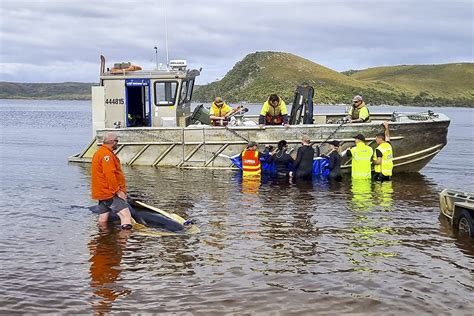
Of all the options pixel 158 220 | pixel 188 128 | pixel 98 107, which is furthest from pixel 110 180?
pixel 98 107

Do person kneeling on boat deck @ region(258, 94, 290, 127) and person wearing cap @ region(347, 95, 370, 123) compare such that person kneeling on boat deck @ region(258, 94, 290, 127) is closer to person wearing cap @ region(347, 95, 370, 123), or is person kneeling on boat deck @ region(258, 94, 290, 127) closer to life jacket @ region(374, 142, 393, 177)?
person wearing cap @ region(347, 95, 370, 123)

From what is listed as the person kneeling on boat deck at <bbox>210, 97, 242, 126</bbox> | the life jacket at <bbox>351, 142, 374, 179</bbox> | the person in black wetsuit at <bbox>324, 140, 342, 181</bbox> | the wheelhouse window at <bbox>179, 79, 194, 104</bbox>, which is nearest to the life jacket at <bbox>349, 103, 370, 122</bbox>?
the person in black wetsuit at <bbox>324, 140, 342, 181</bbox>

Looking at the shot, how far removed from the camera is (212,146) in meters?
21.1

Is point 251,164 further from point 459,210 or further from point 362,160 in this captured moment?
point 459,210

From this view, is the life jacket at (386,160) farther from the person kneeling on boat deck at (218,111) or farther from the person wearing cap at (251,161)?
the person kneeling on boat deck at (218,111)

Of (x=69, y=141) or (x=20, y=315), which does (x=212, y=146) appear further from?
(x=69, y=141)

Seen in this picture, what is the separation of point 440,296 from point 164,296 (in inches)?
151

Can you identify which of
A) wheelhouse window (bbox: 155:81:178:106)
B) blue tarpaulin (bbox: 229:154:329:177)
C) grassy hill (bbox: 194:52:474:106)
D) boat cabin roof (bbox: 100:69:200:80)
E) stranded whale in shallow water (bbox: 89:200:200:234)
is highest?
grassy hill (bbox: 194:52:474:106)

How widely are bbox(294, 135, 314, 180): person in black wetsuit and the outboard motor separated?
217 cm

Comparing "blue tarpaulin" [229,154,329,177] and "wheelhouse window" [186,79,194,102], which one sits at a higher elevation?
"wheelhouse window" [186,79,194,102]

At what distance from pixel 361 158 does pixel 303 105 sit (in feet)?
11.6

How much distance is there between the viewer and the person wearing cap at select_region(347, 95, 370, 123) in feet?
67.7

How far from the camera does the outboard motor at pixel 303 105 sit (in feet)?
69.7

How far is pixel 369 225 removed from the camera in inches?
503
